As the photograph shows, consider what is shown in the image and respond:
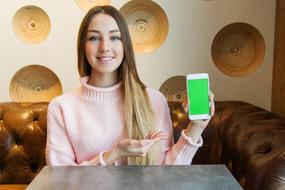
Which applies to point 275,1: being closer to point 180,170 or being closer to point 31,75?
point 180,170

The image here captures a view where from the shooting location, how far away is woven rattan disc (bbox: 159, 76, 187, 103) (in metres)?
1.69

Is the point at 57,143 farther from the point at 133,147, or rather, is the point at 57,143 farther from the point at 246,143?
the point at 246,143

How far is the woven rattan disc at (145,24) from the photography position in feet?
5.42

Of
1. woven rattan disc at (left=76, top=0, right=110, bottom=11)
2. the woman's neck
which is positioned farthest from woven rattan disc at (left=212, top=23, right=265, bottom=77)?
the woman's neck

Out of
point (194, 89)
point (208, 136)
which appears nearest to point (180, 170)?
point (194, 89)

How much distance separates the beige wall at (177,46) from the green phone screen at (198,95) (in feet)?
2.57

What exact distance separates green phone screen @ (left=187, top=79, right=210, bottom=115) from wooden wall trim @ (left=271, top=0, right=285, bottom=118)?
0.76 metres

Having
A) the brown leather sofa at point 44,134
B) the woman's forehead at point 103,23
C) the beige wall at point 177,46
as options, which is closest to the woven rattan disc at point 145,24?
the beige wall at point 177,46

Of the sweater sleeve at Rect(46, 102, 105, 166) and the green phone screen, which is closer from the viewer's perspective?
the green phone screen

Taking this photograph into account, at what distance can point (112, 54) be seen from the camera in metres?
1.05

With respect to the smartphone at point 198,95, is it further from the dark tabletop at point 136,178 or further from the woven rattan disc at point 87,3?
the woven rattan disc at point 87,3

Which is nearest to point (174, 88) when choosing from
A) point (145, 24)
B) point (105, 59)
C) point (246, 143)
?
point (145, 24)

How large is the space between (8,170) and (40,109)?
0.32 metres

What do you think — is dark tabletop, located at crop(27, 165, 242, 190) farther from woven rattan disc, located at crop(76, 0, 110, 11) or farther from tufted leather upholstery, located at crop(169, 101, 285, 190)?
woven rattan disc, located at crop(76, 0, 110, 11)
